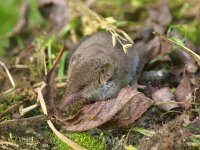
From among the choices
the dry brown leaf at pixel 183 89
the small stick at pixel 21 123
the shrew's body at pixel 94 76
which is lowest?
the small stick at pixel 21 123

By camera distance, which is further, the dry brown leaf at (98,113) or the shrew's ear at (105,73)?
the shrew's ear at (105,73)

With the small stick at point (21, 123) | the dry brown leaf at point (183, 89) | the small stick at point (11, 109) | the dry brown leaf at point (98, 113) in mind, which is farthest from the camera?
the dry brown leaf at point (183, 89)

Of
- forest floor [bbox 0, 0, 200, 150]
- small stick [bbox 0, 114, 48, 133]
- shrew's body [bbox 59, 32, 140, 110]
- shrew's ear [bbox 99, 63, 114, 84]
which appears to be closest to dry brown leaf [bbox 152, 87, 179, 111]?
forest floor [bbox 0, 0, 200, 150]

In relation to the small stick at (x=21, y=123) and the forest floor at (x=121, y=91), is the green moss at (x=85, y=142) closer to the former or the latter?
the forest floor at (x=121, y=91)

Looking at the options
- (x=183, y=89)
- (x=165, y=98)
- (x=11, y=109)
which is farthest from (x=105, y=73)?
(x=11, y=109)

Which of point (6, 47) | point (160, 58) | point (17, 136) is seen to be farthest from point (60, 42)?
point (17, 136)

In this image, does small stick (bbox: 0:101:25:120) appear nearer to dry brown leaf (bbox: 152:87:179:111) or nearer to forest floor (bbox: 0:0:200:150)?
forest floor (bbox: 0:0:200:150)

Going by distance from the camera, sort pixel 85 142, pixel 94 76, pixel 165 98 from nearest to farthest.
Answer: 1. pixel 85 142
2. pixel 94 76
3. pixel 165 98

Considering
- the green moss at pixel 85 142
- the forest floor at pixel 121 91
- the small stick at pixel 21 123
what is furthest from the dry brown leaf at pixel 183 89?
the small stick at pixel 21 123

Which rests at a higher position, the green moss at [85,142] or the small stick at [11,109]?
the small stick at [11,109]

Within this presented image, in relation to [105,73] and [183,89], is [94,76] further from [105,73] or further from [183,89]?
[183,89]

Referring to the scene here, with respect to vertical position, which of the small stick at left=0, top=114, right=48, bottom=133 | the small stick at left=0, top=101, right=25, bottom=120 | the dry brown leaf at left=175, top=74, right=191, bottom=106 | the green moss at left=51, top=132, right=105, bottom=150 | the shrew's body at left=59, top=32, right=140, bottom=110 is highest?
the shrew's body at left=59, top=32, right=140, bottom=110

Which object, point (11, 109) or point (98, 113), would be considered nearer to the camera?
point (98, 113)
